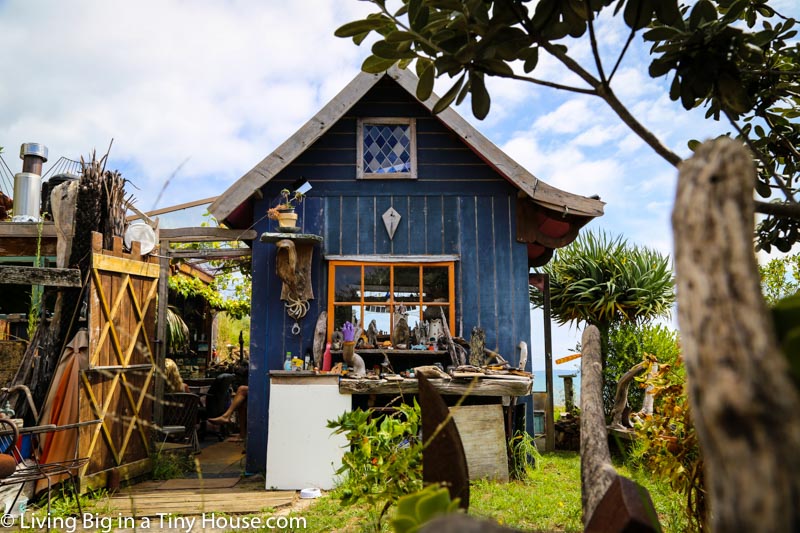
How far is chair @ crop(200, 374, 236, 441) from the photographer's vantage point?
32.9 feet

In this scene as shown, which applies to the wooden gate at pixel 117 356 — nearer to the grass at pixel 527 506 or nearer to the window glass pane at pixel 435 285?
the grass at pixel 527 506

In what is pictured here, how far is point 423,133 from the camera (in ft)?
25.3

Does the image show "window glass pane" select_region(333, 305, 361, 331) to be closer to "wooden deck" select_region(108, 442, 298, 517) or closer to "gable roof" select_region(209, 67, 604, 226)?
"gable roof" select_region(209, 67, 604, 226)

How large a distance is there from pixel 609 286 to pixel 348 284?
531cm

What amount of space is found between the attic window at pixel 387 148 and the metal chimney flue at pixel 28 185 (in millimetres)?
5287

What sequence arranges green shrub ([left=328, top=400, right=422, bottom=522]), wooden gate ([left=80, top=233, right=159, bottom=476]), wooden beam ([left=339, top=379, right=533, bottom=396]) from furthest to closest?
wooden beam ([left=339, top=379, right=533, bottom=396]), wooden gate ([left=80, top=233, right=159, bottom=476]), green shrub ([left=328, top=400, right=422, bottom=522])

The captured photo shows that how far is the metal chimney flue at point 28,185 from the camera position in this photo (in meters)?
9.22

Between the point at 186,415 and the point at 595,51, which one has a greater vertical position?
the point at 595,51

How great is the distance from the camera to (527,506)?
5.21 metres

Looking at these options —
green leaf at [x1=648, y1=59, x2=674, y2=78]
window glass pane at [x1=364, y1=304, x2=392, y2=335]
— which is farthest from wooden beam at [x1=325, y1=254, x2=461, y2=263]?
green leaf at [x1=648, y1=59, x2=674, y2=78]

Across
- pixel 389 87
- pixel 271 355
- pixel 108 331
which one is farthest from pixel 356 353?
pixel 389 87

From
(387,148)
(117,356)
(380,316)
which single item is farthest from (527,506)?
(387,148)

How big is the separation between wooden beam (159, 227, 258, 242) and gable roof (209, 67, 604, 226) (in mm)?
428

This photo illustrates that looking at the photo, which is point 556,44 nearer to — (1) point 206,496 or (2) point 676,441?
(2) point 676,441
